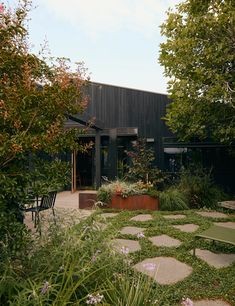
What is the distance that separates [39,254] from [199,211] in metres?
6.67

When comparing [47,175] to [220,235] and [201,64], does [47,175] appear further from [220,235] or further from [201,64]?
[201,64]

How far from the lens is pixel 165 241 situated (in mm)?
5496

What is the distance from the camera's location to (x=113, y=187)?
9586 mm

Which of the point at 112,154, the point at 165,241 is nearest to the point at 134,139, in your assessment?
the point at 112,154

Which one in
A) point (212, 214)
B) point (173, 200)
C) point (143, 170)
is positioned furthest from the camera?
point (143, 170)

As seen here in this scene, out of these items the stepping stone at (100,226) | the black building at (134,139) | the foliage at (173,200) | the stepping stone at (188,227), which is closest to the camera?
the stepping stone at (100,226)

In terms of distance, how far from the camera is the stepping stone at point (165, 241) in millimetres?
5279

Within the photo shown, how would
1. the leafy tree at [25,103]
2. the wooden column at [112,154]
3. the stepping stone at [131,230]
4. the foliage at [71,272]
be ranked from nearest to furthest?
the foliage at [71,272]
the leafy tree at [25,103]
the stepping stone at [131,230]
the wooden column at [112,154]

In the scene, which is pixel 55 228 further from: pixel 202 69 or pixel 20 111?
pixel 202 69

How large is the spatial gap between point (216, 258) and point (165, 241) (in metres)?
1.10

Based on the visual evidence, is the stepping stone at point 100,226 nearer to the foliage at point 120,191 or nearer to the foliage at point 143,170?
the foliage at point 120,191

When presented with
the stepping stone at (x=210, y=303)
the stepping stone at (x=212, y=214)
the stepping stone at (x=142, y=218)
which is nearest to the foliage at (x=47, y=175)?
the stepping stone at (x=210, y=303)

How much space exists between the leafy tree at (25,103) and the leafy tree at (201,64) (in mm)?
5821

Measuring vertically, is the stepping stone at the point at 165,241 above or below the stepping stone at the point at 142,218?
above
